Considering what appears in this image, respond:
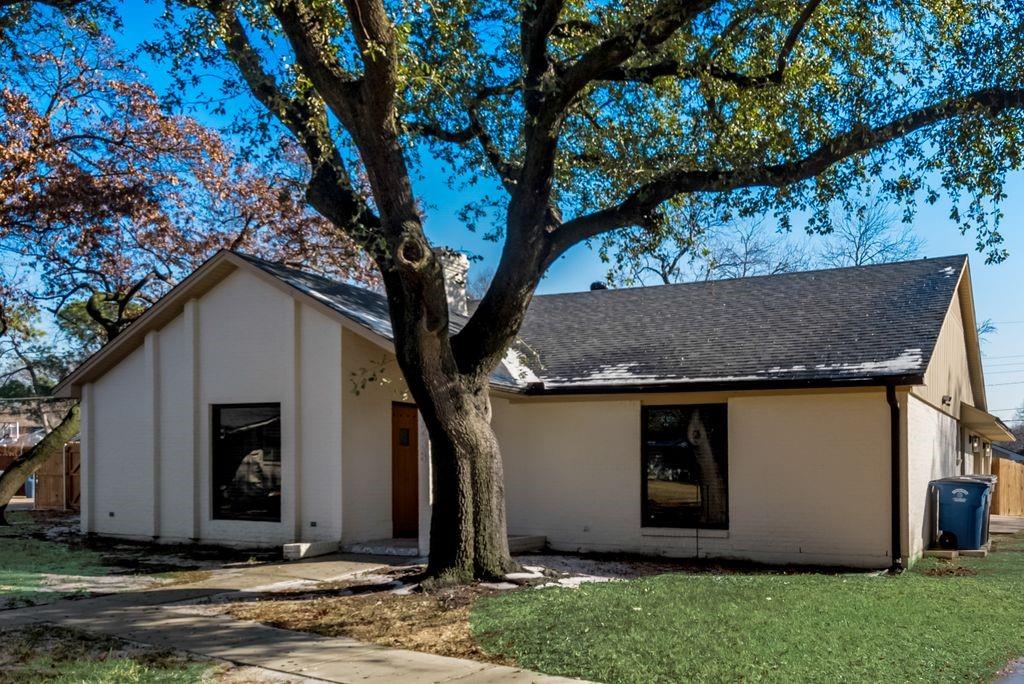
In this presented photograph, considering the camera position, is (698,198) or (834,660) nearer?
(834,660)

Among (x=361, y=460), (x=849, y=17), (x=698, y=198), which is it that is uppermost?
(x=849, y=17)

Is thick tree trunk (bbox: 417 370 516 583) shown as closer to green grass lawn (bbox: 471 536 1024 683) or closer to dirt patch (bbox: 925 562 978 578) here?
green grass lawn (bbox: 471 536 1024 683)

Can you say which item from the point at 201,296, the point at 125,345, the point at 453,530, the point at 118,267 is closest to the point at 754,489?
the point at 453,530

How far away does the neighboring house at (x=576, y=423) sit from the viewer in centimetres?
1318

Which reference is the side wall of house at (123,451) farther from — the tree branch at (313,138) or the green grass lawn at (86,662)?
the green grass lawn at (86,662)

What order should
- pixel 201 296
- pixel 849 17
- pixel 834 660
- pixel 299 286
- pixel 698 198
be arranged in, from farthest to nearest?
pixel 201 296
pixel 299 286
pixel 698 198
pixel 849 17
pixel 834 660

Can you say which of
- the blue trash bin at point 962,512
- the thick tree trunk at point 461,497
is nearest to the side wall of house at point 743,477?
the blue trash bin at point 962,512

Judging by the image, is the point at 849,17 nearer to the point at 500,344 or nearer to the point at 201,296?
the point at 500,344

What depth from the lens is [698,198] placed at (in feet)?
43.2

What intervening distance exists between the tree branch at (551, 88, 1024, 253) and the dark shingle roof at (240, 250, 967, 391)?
7.97 ft

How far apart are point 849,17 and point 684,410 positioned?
6002 millimetres

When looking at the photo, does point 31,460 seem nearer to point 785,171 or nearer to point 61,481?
point 61,481

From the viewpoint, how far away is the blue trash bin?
14.4 meters

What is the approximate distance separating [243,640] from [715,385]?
7.90 meters
